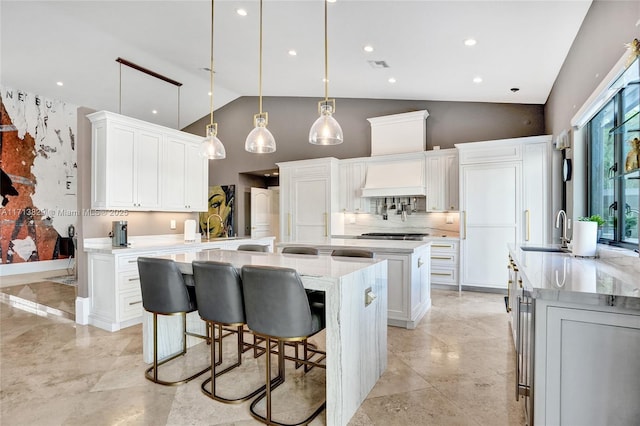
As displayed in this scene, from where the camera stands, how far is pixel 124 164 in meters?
4.24

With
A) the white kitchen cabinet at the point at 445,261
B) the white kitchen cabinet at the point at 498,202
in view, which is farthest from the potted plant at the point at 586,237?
the white kitchen cabinet at the point at 445,261

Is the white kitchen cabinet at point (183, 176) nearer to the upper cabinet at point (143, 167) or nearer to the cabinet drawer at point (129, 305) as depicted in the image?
the upper cabinet at point (143, 167)

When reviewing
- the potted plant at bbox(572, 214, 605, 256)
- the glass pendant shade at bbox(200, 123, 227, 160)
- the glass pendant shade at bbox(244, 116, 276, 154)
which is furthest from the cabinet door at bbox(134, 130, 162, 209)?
the potted plant at bbox(572, 214, 605, 256)

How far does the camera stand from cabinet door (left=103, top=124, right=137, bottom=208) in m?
4.07

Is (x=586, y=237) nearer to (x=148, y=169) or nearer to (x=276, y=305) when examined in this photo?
(x=276, y=305)

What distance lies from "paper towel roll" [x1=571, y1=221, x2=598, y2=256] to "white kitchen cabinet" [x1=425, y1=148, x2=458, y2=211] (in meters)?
3.06

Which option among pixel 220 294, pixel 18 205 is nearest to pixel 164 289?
pixel 220 294

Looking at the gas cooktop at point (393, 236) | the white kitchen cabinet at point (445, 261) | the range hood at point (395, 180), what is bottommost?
the white kitchen cabinet at point (445, 261)

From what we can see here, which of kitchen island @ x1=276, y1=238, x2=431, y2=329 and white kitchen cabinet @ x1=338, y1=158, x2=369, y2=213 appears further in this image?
white kitchen cabinet @ x1=338, y1=158, x2=369, y2=213

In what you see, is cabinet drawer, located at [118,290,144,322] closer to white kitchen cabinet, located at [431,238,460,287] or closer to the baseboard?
the baseboard

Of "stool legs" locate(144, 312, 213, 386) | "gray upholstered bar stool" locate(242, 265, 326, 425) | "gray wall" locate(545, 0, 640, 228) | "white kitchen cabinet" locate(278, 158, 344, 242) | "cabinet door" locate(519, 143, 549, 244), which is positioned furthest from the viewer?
"white kitchen cabinet" locate(278, 158, 344, 242)

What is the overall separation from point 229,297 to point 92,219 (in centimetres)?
301

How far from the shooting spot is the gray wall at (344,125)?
5.53 meters

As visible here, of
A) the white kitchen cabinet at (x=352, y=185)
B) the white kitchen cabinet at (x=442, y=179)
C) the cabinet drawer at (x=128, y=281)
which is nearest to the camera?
the cabinet drawer at (x=128, y=281)
